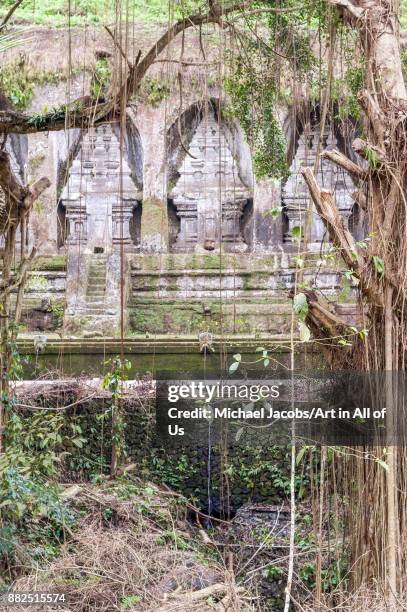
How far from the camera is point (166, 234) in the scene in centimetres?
1339

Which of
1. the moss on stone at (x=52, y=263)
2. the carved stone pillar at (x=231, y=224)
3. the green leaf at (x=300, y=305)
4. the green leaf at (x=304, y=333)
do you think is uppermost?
the carved stone pillar at (x=231, y=224)

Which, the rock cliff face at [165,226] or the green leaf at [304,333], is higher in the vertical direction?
the rock cliff face at [165,226]

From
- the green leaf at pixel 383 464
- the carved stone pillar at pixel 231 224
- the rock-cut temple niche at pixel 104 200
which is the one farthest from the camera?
the rock-cut temple niche at pixel 104 200

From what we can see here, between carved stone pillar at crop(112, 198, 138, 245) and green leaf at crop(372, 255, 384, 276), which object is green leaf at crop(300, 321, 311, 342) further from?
carved stone pillar at crop(112, 198, 138, 245)

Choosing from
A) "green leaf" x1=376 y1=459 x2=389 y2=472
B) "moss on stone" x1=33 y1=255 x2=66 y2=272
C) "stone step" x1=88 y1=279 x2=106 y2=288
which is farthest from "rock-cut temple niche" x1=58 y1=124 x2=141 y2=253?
"green leaf" x1=376 y1=459 x2=389 y2=472

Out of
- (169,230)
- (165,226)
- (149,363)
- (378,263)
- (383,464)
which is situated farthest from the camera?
(169,230)

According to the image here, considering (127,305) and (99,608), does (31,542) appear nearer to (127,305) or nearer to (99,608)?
(99,608)

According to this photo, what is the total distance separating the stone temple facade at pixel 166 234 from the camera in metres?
11.4

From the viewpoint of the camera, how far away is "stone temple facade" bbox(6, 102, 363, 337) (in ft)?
37.5

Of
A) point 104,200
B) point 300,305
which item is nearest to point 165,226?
point 104,200

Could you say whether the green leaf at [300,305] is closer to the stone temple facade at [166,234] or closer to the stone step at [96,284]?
the stone temple facade at [166,234]

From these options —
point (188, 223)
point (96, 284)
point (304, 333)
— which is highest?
point (188, 223)

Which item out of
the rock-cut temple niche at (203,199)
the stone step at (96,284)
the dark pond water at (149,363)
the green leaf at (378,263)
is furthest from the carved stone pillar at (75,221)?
the green leaf at (378,263)

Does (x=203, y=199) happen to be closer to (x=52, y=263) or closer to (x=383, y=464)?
(x=52, y=263)
